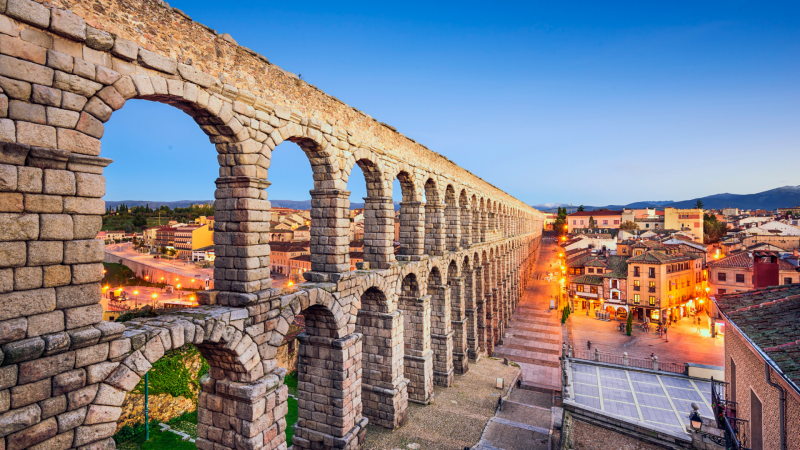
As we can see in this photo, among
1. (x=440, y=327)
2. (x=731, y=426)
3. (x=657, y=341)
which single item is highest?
(x=440, y=327)

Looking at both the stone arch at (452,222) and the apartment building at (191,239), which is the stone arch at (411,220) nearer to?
the stone arch at (452,222)

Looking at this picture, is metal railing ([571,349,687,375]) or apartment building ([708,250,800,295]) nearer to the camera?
metal railing ([571,349,687,375])

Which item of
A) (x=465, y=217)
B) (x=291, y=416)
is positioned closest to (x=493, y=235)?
(x=465, y=217)

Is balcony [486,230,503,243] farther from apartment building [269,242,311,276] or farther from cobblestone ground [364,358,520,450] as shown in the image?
apartment building [269,242,311,276]

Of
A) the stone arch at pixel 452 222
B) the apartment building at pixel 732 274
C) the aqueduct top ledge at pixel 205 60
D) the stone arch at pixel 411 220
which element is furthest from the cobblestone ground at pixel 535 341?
the aqueduct top ledge at pixel 205 60

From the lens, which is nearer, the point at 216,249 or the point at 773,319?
the point at 216,249

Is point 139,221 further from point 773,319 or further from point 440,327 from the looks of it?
point 773,319

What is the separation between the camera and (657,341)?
35.8 meters

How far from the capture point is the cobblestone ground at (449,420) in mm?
15508

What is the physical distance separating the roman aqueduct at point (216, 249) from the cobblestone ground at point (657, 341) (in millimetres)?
23110

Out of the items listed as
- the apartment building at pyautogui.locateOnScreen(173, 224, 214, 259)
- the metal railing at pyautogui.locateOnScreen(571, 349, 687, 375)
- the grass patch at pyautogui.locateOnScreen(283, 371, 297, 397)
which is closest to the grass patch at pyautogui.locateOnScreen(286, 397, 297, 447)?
the grass patch at pyautogui.locateOnScreen(283, 371, 297, 397)

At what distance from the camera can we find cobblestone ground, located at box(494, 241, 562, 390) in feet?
91.8

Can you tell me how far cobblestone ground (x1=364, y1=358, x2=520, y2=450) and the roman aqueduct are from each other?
29.7 inches

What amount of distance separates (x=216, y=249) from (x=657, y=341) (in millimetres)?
39804
